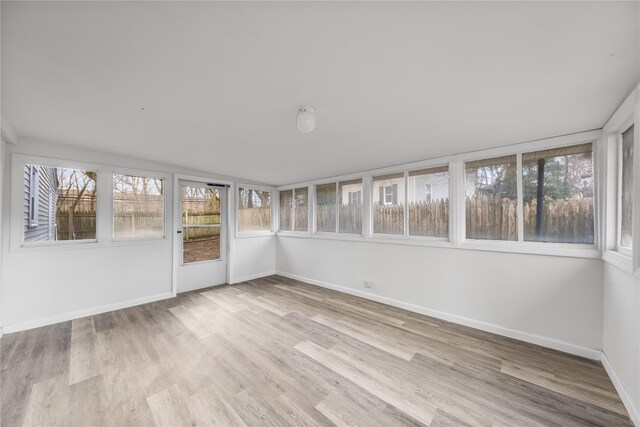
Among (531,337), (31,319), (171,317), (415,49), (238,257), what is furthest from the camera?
(238,257)

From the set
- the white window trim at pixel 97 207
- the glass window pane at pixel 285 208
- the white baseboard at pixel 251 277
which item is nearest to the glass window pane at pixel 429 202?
the glass window pane at pixel 285 208

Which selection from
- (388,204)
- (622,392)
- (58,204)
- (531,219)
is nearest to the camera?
(622,392)

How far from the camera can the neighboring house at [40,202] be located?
293 cm

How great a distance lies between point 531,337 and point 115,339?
14.8 ft

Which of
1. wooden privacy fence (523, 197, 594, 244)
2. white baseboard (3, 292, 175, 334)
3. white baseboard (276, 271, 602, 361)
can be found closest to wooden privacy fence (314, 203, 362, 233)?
white baseboard (276, 271, 602, 361)

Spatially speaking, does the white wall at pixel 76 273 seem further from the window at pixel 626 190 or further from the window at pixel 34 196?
the window at pixel 626 190

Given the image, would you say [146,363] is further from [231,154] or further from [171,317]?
[231,154]

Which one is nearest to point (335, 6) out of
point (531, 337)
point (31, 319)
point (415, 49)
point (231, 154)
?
point (415, 49)

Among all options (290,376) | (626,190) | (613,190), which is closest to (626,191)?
(626,190)

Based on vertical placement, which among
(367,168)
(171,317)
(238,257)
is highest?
(367,168)

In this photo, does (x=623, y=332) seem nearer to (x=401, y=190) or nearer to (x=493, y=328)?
(x=493, y=328)

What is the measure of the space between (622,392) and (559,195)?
174cm

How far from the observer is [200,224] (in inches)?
181

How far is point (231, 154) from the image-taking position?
134 inches
